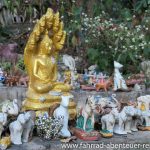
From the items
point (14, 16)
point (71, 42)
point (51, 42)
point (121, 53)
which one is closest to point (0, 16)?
point (14, 16)

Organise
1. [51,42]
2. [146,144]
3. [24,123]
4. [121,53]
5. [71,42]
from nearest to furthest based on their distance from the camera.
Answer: [24,123], [146,144], [51,42], [121,53], [71,42]

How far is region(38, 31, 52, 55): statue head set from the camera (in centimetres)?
506

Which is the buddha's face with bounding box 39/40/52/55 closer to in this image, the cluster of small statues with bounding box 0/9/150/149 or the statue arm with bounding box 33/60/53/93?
the cluster of small statues with bounding box 0/9/150/149

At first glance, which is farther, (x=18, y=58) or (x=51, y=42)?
(x=18, y=58)

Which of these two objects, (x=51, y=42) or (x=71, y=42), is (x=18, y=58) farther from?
(x=51, y=42)

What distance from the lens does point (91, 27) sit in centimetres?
748

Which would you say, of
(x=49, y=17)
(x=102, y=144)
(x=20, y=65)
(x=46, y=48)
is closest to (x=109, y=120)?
(x=102, y=144)

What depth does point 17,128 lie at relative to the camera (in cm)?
434

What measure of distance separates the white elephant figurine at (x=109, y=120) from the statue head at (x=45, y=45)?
3.09 feet

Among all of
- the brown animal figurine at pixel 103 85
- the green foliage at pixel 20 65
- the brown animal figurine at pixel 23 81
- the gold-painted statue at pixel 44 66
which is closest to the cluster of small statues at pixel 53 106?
the gold-painted statue at pixel 44 66

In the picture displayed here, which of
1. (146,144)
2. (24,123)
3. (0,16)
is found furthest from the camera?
(0,16)

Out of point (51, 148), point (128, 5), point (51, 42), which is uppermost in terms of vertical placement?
point (128, 5)

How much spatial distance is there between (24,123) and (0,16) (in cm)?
507

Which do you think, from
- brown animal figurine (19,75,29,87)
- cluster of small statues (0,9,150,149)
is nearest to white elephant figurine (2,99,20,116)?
cluster of small statues (0,9,150,149)
